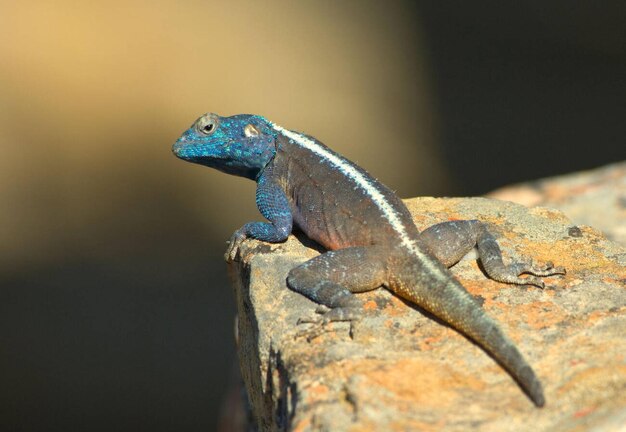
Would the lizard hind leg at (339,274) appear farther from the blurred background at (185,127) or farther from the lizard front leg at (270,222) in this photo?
the blurred background at (185,127)

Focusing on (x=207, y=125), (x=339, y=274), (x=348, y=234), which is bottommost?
(x=339, y=274)

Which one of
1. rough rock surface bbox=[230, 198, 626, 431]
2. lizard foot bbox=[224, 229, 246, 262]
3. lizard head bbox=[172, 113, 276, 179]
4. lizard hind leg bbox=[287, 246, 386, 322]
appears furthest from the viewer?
lizard head bbox=[172, 113, 276, 179]

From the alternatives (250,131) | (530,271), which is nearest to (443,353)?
(530,271)

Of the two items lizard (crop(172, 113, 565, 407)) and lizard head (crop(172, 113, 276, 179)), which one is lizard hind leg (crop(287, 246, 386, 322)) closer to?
lizard (crop(172, 113, 565, 407))

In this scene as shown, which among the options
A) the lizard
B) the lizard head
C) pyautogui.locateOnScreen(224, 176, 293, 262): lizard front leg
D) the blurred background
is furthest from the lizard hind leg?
the blurred background

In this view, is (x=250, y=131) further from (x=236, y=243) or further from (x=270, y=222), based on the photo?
(x=236, y=243)

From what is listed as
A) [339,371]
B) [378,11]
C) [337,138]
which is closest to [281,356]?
[339,371]
